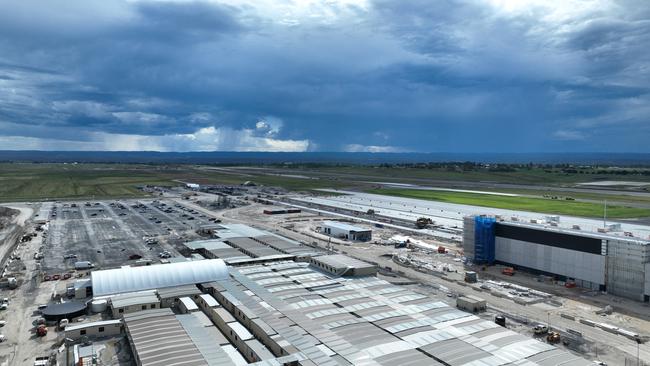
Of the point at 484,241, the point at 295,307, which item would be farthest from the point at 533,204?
the point at 295,307

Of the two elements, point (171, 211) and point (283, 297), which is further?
point (171, 211)

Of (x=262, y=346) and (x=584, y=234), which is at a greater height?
(x=584, y=234)

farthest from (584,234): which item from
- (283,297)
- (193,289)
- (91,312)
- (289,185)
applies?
(289,185)

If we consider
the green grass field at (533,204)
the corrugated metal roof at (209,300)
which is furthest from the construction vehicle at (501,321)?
the green grass field at (533,204)

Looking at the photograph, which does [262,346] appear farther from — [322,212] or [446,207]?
[446,207]

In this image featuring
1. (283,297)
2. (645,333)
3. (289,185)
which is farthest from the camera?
(289,185)

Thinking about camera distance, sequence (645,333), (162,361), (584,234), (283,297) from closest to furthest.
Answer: (162,361) → (645,333) → (283,297) → (584,234)

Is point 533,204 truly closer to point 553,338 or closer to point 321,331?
point 553,338
